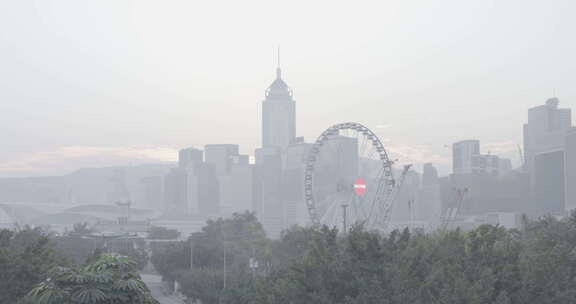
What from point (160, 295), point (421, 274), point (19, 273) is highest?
point (19, 273)

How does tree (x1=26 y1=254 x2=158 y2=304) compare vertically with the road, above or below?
above

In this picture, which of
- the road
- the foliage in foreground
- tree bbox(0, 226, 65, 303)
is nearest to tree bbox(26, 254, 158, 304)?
the foliage in foreground

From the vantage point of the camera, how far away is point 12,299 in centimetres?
4216

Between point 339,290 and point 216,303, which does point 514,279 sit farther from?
point 216,303

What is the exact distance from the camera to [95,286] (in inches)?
823

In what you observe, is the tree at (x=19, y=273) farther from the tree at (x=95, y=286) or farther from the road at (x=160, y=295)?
the road at (x=160, y=295)

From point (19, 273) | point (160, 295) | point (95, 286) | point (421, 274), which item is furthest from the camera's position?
point (160, 295)

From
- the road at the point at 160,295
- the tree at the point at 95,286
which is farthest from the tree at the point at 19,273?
the road at the point at 160,295

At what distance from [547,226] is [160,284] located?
8029 cm

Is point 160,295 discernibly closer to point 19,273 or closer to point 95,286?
point 19,273

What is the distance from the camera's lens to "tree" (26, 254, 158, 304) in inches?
815

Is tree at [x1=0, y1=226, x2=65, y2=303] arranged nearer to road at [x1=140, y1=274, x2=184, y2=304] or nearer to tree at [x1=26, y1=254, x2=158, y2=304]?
tree at [x1=26, y1=254, x2=158, y2=304]

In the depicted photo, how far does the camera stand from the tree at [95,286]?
815 inches

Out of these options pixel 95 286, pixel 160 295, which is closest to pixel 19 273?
pixel 95 286
